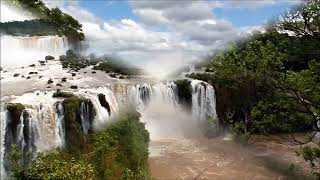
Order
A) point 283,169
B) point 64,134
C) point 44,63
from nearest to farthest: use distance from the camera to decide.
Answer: point 64,134, point 283,169, point 44,63

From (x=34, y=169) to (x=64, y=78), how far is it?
21.4 m

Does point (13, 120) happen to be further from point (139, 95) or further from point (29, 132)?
point (139, 95)

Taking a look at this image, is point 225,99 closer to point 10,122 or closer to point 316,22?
point 10,122

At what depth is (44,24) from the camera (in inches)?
1918

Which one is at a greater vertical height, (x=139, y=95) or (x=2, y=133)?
(x=139, y=95)

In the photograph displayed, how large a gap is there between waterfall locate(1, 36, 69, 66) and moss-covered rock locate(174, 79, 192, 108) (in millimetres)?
13825

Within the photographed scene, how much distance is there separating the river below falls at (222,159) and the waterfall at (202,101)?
7.62 ft

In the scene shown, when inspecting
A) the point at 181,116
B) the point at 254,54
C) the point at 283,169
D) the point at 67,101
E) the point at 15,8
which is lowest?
the point at 283,169

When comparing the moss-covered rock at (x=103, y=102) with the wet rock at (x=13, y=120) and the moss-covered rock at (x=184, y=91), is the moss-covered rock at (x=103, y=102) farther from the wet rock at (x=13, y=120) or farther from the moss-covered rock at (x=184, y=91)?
the moss-covered rock at (x=184, y=91)

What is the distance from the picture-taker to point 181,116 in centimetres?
3547

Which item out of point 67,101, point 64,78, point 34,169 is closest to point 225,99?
point 64,78

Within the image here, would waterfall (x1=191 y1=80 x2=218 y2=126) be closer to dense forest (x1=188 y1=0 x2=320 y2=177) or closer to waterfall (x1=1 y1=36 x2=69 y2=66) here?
waterfall (x1=1 y1=36 x2=69 y2=66)

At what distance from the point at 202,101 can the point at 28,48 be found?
681 inches

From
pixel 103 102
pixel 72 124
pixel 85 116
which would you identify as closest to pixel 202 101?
pixel 103 102
